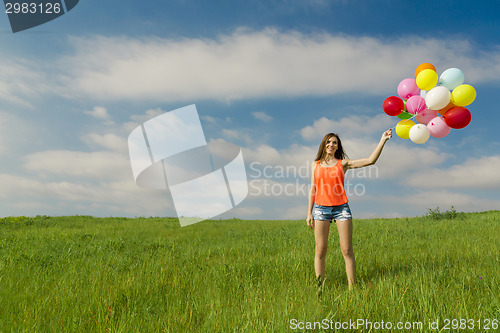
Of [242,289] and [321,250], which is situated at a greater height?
[321,250]

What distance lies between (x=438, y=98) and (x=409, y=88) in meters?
0.69

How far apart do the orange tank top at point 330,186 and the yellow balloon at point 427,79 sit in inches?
88.5

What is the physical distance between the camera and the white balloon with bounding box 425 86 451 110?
5340mm

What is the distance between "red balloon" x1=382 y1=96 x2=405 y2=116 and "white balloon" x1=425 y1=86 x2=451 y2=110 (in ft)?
1.48

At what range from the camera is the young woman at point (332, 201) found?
16.0 ft

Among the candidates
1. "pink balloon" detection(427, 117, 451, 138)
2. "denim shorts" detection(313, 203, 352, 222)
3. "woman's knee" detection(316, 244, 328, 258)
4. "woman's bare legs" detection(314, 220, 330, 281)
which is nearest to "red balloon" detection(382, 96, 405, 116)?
"pink balloon" detection(427, 117, 451, 138)

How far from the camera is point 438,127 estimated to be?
5.46 meters

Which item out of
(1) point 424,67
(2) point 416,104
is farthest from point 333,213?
(1) point 424,67

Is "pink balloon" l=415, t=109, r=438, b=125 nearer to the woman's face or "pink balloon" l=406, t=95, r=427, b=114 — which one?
"pink balloon" l=406, t=95, r=427, b=114

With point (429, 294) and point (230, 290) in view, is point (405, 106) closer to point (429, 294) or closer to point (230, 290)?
point (429, 294)

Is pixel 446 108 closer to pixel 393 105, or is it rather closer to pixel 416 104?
Result: pixel 416 104

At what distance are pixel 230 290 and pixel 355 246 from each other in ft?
13.9

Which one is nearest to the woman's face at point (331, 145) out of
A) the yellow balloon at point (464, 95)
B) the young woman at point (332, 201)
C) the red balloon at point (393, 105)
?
the young woman at point (332, 201)

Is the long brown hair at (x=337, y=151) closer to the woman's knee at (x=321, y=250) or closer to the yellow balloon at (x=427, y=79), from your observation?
the woman's knee at (x=321, y=250)
